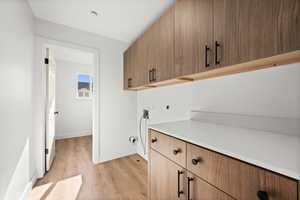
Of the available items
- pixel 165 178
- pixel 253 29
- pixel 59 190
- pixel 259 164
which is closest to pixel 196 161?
pixel 259 164

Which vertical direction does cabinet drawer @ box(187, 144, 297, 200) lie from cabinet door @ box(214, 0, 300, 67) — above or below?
below

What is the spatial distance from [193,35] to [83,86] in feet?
13.1

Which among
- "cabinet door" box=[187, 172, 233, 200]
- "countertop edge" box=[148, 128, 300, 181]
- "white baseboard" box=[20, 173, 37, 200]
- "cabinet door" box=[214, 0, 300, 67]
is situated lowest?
"white baseboard" box=[20, 173, 37, 200]

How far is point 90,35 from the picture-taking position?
2.22m

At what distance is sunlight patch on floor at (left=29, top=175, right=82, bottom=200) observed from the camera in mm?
1464

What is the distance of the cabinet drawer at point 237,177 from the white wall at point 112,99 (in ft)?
6.30

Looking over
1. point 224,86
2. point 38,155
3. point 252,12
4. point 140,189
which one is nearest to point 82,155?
point 38,155

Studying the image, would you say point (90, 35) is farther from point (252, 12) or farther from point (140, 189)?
point (140, 189)

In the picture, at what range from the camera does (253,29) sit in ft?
2.29

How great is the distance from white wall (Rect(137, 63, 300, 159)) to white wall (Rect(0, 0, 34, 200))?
1.67 metres

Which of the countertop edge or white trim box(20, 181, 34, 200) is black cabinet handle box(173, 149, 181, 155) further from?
white trim box(20, 181, 34, 200)

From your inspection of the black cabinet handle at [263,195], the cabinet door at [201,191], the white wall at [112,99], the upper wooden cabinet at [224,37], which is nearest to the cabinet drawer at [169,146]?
the cabinet door at [201,191]

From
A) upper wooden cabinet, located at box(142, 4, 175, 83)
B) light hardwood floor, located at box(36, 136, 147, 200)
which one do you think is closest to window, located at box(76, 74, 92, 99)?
light hardwood floor, located at box(36, 136, 147, 200)

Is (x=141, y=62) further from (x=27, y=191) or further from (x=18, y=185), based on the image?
(x=27, y=191)
